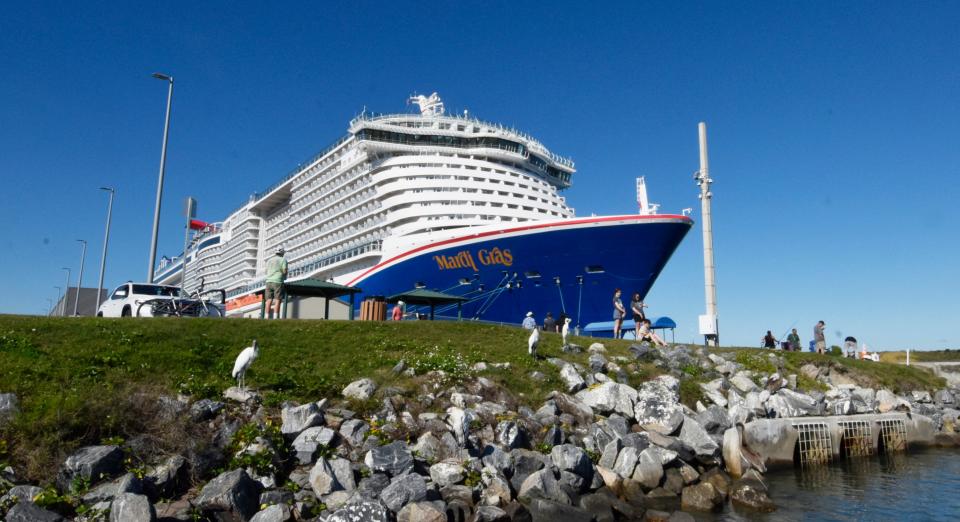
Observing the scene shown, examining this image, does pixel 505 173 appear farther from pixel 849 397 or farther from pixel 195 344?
pixel 195 344

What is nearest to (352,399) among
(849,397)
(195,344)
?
(195,344)

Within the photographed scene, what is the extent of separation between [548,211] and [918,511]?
25801mm

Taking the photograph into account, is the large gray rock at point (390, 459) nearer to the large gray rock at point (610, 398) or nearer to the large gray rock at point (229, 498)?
the large gray rock at point (229, 498)

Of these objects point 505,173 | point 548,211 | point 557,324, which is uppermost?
point 505,173

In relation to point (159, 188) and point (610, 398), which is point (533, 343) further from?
point (159, 188)

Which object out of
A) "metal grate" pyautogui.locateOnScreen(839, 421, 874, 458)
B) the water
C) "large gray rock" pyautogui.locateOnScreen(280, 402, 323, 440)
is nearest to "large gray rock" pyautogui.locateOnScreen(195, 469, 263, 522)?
"large gray rock" pyautogui.locateOnScreen(280, 402, 323, 440)

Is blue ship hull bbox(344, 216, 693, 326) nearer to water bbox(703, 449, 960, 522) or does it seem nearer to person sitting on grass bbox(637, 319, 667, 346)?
person sitting on grass bbox(637, 319, 667, 346)

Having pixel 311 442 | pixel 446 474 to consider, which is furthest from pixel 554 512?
pixel 311 442

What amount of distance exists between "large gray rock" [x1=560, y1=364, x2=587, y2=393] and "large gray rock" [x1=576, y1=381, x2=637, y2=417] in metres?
0.18

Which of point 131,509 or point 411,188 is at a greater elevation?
point 411,188

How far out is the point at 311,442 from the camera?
9.55 meters

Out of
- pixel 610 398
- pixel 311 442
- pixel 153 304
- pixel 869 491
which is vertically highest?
pixel 153 304

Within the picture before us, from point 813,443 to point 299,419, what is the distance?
12258 mm

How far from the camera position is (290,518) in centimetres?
813
